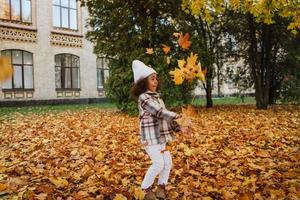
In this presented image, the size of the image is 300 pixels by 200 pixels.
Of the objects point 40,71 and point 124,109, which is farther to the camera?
point 40,71

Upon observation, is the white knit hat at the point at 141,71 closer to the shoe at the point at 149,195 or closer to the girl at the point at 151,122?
the girl at the point at 151,122

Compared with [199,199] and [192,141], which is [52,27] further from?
[199,199]

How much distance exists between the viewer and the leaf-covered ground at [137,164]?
505 centimetres

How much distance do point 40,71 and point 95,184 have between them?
23426 millimetres

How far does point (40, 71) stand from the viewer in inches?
1090

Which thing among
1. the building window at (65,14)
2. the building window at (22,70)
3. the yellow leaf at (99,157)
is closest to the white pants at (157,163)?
the yellow leaf at (99,157)

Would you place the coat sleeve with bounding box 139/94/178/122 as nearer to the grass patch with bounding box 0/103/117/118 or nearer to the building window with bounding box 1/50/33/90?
the grass patch with bounding box 0/103/117/118

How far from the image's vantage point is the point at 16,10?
2655 centimetres

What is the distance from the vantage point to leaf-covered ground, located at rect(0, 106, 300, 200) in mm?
5047

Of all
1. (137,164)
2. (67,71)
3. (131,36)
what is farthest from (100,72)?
(137,164)

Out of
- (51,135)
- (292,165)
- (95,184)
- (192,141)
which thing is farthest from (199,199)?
(51,135)

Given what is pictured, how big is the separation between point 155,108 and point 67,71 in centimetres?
2634

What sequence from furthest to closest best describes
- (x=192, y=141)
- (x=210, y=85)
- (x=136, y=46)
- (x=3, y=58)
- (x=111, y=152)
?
(x=210, y=85) < (x=136, y=46) < (x=192, y=141) < (x=111, y=152) < (x=3, y=58)

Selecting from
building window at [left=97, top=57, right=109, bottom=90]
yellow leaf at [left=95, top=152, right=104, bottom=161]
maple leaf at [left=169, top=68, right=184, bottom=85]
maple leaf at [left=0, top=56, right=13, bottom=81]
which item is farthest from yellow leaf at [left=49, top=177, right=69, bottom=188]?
building window at [left=97, top=57, right=109, bottom=90]
